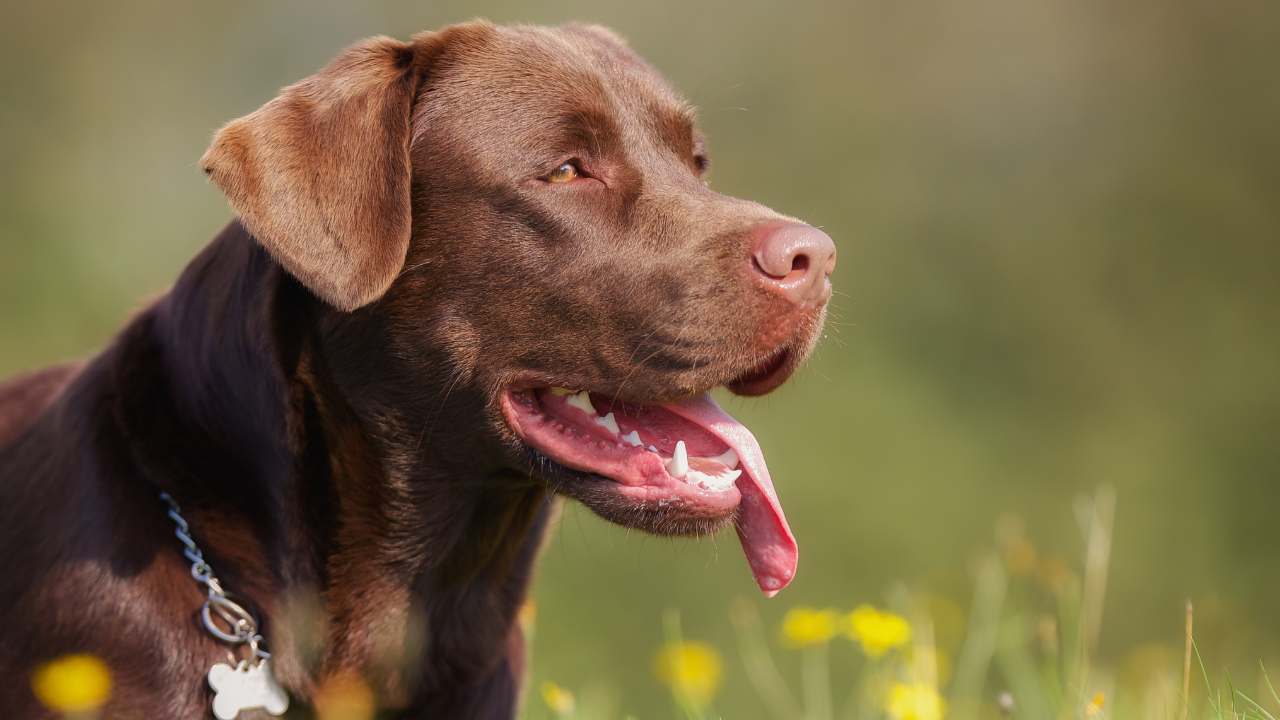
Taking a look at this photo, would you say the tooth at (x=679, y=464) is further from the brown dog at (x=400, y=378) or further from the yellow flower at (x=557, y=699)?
the yellow flower at (x=557, y=699)

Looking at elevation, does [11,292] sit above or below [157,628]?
below

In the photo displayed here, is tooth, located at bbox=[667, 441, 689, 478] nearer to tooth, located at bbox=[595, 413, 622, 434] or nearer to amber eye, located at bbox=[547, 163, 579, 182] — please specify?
tooth, located at bbox=[595, 413, 622, 434]

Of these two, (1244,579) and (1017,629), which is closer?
(1017,629)

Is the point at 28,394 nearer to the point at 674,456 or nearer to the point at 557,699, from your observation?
the point at 557,699

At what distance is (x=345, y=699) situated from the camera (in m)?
3.30

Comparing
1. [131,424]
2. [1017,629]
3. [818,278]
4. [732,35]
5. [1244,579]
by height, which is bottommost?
[1244,579]

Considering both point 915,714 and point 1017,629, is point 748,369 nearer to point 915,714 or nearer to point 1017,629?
point 915,714

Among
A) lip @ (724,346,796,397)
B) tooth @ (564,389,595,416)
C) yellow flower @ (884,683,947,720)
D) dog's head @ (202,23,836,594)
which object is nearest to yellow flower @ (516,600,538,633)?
dog's head @ (202,23,836,594)

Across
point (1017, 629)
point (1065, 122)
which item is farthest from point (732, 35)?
point (1017, 629)

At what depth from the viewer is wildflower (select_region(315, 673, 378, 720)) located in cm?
324

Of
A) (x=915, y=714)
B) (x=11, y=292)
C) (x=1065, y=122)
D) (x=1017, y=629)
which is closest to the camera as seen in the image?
(x=915, y=714)

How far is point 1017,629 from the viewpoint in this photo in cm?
386

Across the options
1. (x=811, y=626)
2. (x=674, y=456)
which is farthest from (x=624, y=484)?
(x=811, y=626)

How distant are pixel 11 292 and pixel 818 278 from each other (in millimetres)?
15586
